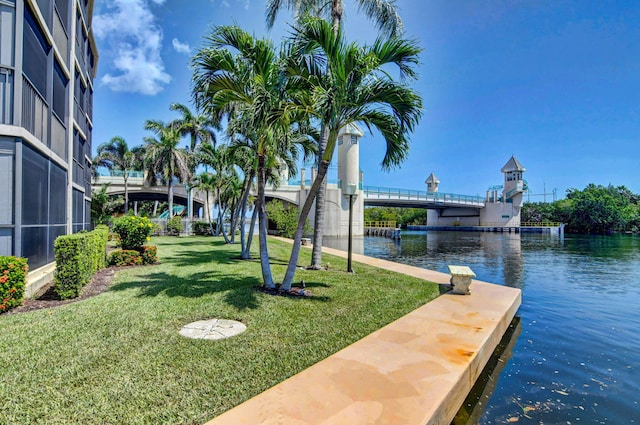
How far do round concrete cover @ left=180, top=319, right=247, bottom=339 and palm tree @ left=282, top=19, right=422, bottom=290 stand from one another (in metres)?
2.25

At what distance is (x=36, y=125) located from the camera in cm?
758

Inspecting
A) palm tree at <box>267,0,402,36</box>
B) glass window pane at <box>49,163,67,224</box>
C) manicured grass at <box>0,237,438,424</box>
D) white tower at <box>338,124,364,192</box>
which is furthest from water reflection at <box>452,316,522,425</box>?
white tower at <box>338,124,364,192</box>

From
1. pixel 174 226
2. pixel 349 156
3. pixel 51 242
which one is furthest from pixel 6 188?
pixel 349 156

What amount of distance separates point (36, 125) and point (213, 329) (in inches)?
269

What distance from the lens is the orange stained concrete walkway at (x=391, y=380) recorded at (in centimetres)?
286

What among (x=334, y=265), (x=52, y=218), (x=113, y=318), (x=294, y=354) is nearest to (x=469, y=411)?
(x=294, y=354)

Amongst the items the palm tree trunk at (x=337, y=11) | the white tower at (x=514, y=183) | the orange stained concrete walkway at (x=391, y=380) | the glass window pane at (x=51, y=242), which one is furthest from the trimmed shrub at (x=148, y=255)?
the white tower at (x=514, y=183)

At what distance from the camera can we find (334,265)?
12477 mm

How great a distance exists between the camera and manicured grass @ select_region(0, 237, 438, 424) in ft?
9.71

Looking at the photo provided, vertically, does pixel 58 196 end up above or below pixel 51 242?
above

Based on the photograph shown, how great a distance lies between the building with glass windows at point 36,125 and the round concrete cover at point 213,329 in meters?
4.37

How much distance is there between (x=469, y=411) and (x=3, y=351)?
5690 mm

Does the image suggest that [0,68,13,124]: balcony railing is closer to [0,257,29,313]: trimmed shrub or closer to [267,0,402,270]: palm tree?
[0,257,29,313]: trimmed shrub

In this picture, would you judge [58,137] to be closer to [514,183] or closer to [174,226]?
[174,226]
